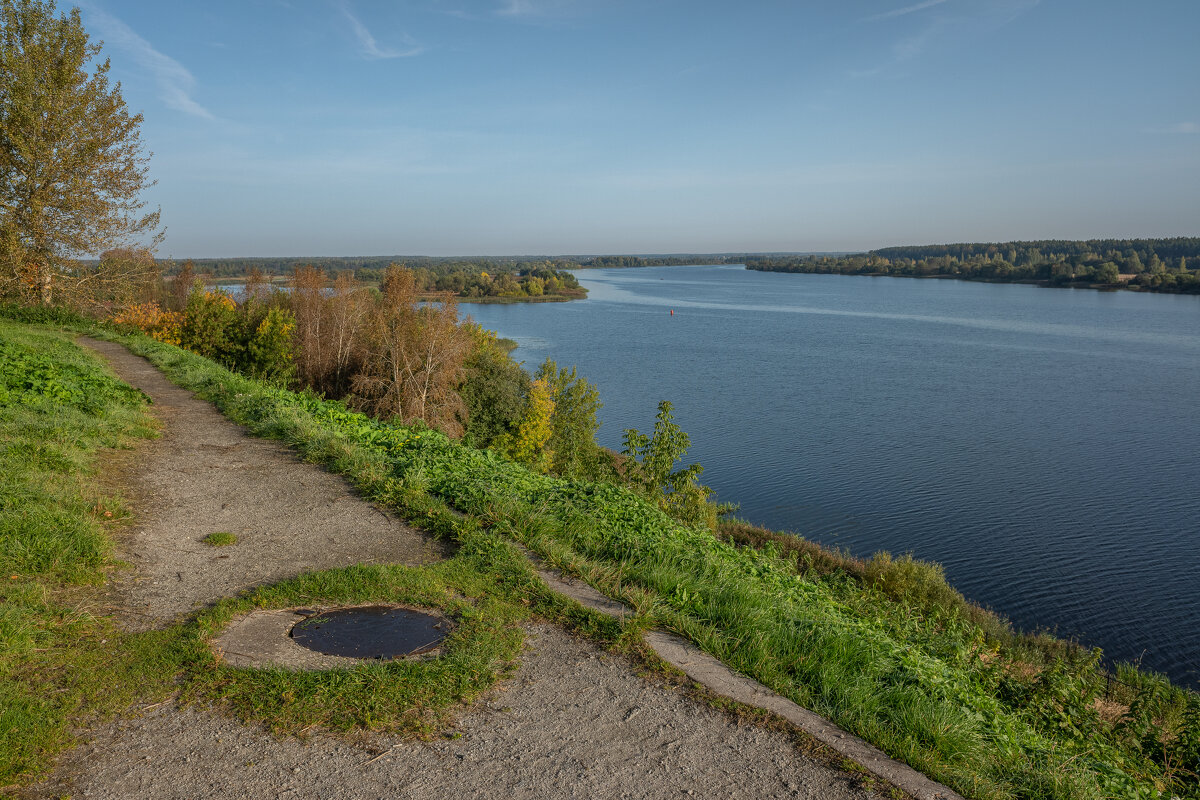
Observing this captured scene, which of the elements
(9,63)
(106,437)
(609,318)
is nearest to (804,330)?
(609,318)

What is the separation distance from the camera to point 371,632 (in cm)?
462

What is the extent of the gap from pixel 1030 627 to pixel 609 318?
7446cm

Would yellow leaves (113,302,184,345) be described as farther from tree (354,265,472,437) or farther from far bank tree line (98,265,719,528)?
tree (354,265,472,437)

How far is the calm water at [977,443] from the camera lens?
2023 centimetres

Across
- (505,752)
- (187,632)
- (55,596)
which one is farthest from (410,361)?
(505,752)

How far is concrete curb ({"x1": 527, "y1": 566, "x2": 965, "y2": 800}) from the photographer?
352 centimetres

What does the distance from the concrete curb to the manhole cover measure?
106cm

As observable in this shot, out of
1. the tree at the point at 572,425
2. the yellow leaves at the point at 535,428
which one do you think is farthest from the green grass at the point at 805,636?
the tree at the point at 572,425

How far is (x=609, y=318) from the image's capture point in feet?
296

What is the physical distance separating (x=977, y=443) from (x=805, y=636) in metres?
31.7

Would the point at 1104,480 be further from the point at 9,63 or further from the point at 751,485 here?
the point at 9,63

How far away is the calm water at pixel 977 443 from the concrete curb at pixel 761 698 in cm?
1744

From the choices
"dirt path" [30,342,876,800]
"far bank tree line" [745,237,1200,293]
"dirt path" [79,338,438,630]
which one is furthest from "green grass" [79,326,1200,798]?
"far bank tree line" [745,237,1200,293]

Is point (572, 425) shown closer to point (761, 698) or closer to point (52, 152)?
point (52, 152)
